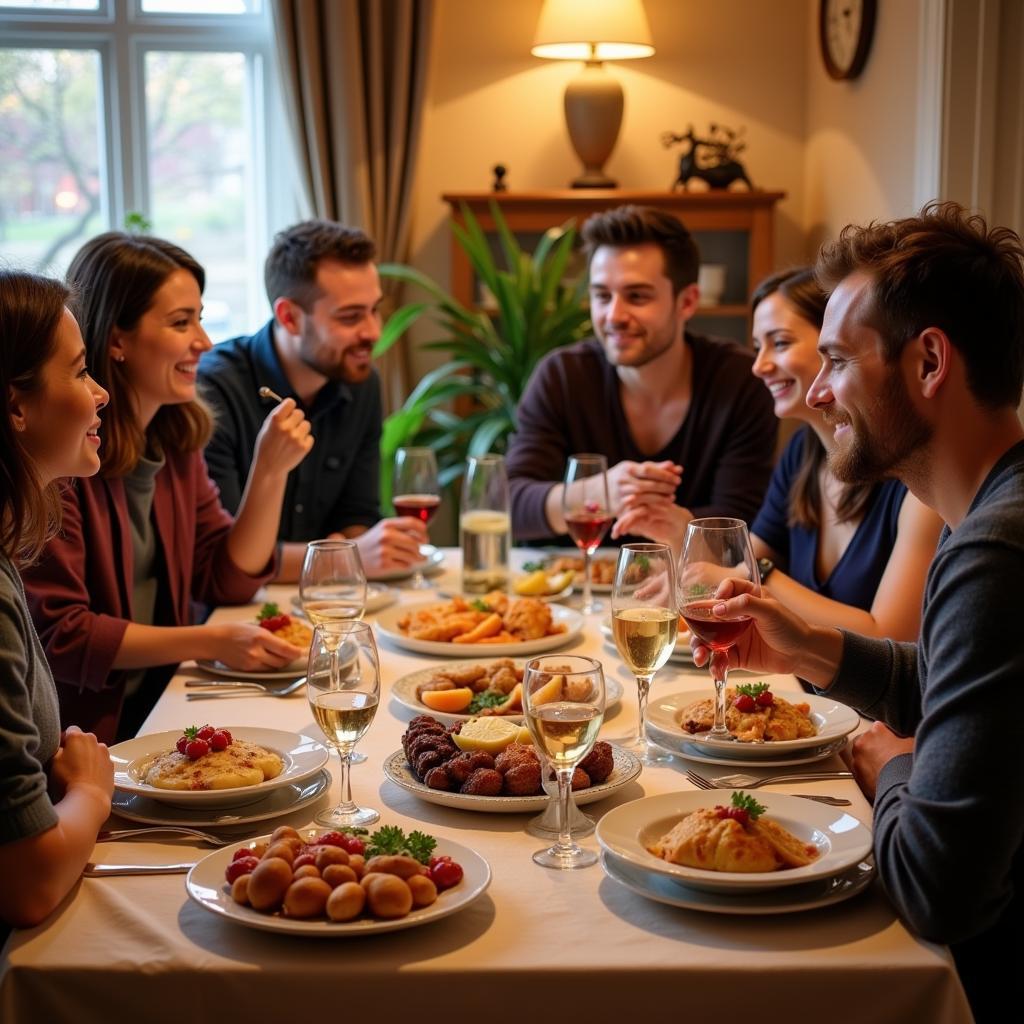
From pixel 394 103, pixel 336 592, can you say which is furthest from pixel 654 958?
pixel 394 103

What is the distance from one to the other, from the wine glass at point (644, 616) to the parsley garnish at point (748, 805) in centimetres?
33

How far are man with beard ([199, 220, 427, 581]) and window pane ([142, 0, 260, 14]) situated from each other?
6.64 ft

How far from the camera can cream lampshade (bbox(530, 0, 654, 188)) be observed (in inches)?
175

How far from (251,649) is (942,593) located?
3.47ft

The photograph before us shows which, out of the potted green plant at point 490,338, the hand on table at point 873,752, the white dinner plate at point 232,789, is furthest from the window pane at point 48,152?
the hand on table at point 873,752

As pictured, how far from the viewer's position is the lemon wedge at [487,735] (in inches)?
56.1

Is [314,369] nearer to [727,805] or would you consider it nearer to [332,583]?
[332,583]

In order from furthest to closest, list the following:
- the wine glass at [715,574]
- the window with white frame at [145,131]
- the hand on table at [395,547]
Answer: the window with white frame at [145,131]
the hand on table at [395,547]
the wine glass at [715,574]

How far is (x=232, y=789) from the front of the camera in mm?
1353

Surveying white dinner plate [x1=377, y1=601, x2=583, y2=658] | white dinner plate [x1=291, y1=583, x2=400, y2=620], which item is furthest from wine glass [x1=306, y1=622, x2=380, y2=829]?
white dinner plate [x1=291, y1=583, x2=400, y2=620]

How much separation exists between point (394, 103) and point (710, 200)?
46.9 inches

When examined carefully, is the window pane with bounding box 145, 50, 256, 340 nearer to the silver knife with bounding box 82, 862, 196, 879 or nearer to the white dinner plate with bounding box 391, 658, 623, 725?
the white dinner plate with bounding box 391, 658, 623, 725

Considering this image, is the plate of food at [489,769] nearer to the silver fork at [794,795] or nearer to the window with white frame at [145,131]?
the silver fork at [794,795]

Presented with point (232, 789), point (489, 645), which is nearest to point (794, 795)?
point (232, 789)
